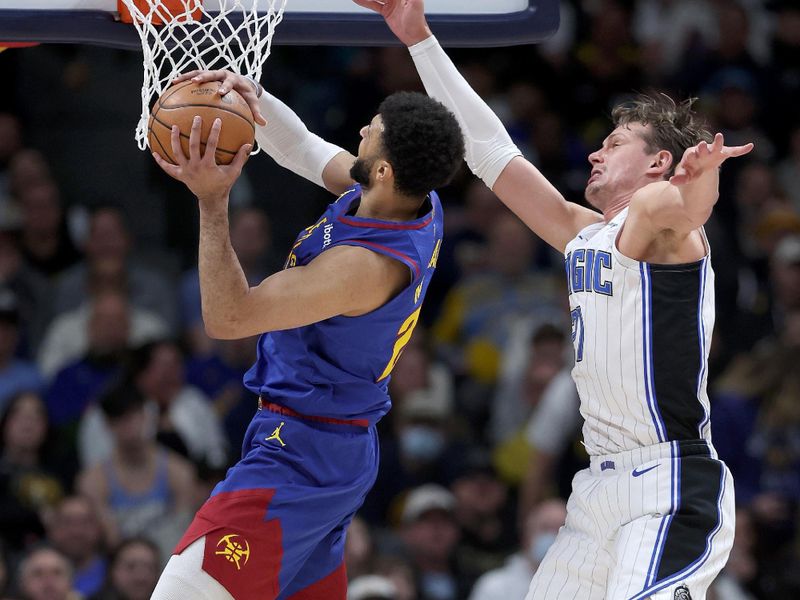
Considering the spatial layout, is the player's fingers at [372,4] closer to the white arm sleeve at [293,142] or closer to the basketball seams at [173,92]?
the white arm sleeve at [293,142]

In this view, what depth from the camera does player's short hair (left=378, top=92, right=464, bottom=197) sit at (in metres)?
4.07

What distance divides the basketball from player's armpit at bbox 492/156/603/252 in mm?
1170

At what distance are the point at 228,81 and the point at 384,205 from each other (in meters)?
0.62

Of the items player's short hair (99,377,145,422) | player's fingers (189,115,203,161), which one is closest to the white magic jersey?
player's fingers (189,115,203,161)

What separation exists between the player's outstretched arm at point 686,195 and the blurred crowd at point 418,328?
10.4ft

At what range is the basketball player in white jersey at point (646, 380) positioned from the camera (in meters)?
3.89

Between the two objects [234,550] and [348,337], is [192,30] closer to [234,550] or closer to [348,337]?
[348,337]

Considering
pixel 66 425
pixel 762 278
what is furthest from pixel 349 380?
pixel 762 278

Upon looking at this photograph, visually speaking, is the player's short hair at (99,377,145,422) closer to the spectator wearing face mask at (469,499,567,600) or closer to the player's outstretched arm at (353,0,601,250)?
the spectator wearing face mask at (469,499,567,600)

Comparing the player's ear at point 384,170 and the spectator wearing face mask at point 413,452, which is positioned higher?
the player's ear at point 384,170

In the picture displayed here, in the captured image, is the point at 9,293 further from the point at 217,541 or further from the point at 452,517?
the point at 217,541

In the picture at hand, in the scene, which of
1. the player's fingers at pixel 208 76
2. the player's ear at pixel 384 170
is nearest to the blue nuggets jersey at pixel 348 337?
the player's ear at pixel 384 170

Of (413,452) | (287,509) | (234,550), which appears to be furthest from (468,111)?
(413,452)

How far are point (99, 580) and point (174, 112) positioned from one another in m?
3.78
